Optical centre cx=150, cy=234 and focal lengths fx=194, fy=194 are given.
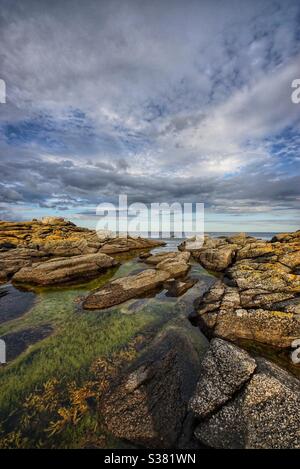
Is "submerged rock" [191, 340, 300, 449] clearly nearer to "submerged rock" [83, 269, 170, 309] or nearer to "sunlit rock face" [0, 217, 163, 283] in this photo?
"submerged rock" [83, 269, 170, 309]

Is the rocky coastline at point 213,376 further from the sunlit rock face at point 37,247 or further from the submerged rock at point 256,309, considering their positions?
the sunlit rock face at point 37,247

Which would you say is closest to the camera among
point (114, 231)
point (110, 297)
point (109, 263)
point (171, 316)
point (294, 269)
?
point (171, 316)

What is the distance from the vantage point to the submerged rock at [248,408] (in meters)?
5.84

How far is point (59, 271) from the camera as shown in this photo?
79.6 ft

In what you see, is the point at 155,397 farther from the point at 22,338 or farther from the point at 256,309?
the point at 22,338

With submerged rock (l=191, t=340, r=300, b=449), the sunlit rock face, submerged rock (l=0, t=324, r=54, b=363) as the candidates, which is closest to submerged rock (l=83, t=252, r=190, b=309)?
submerged rock (l=0, t=324, r=54, b=363)

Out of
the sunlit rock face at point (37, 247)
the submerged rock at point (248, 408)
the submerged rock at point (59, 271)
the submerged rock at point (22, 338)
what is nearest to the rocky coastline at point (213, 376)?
the submerged rock at point (248, 408)

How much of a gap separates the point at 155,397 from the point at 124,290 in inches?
456

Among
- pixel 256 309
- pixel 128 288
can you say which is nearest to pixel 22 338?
→ pixel 128 288

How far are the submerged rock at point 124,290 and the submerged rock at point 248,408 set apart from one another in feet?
36.5
